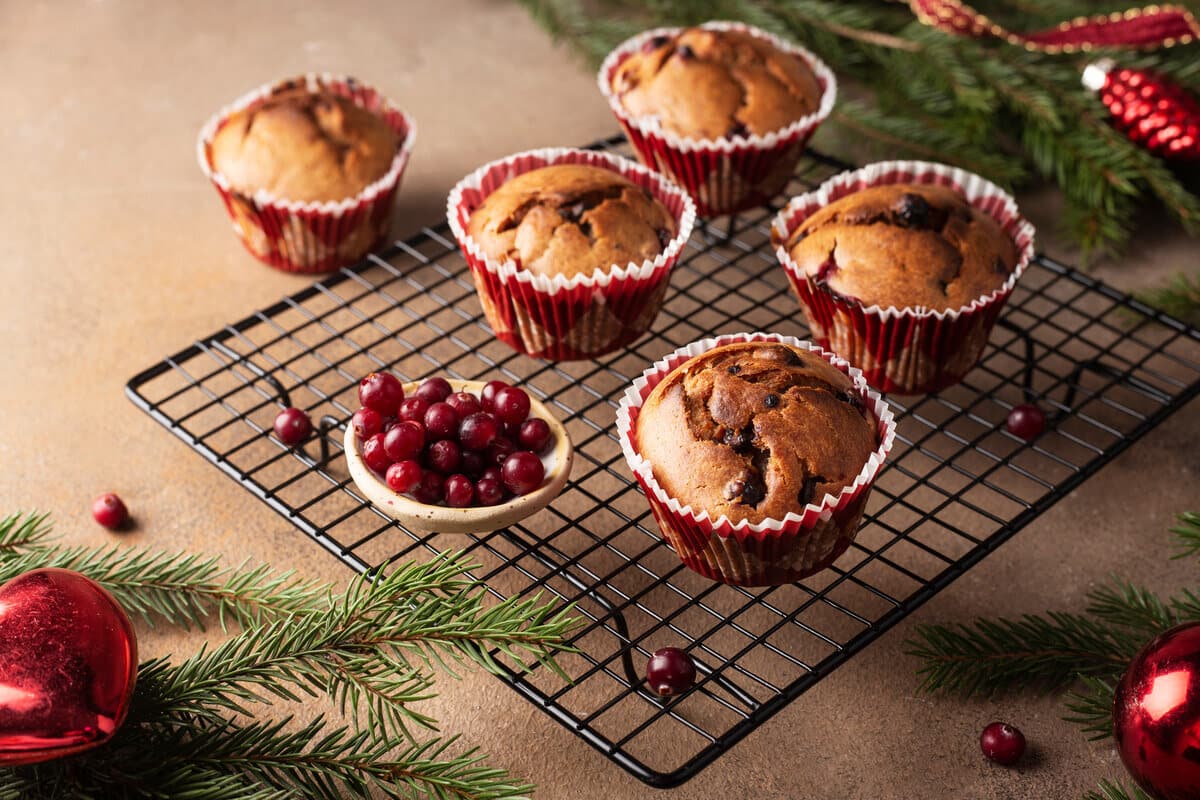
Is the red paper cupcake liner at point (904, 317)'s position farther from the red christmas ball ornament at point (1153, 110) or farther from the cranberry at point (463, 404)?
the cranberry at point (463, 404)

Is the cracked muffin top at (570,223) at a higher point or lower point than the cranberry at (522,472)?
higher

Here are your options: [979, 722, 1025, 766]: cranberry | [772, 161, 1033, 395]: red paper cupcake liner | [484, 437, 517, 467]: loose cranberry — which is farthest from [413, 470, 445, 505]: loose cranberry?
[979, 722, 1025, 766]: cranberry

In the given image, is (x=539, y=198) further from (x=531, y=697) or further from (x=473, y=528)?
(x=531, y=697)

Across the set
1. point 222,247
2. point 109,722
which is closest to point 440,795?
point 109,722

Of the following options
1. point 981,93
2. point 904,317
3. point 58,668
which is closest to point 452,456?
point 58,668

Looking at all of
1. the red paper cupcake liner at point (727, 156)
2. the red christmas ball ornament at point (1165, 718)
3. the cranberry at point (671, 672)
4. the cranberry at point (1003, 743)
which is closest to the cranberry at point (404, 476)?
the cranberry at point (671, 672)

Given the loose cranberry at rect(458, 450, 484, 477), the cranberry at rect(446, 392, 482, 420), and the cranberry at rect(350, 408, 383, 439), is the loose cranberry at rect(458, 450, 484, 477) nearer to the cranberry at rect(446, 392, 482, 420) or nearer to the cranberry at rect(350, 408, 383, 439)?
the cranberry at rect(446, 392, 482, 420)

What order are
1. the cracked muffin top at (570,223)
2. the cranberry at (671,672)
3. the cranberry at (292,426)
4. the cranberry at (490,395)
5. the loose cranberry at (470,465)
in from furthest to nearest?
the cracked muffin top at (570,223) → the cranberry at (292,426) → the cranberry at (490,395) → the loose cranberry at (470,465) → the cranberry at (671,672)
